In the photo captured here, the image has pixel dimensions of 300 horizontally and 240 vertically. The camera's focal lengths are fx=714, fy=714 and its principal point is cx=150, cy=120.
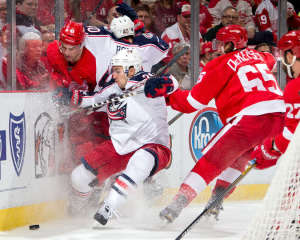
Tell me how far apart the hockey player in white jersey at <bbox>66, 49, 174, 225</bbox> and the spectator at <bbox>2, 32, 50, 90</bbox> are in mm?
311

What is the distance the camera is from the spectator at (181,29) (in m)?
5.40

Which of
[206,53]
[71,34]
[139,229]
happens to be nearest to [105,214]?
[139,229]

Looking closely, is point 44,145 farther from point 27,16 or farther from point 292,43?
point 292,43

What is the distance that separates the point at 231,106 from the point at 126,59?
67 cm

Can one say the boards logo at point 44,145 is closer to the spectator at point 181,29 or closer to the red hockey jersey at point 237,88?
the red hockey jersey at point 237,88

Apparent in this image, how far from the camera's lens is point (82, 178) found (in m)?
4.30

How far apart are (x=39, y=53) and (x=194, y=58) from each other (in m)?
1.44

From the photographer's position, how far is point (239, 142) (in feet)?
13.3

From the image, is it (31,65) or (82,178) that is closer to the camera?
(82,178)

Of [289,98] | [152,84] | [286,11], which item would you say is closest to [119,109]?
[152,84]

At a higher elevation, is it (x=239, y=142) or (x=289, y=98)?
(x=289, y=98)

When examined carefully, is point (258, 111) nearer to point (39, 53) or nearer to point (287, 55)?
point (287, 55)

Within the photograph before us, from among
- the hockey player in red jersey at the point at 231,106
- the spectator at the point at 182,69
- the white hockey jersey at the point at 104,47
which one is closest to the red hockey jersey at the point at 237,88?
the hockey player in red jersey at the point at 231,106

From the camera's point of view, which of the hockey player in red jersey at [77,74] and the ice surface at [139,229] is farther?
the hockey player in red jersey at [77,74]
